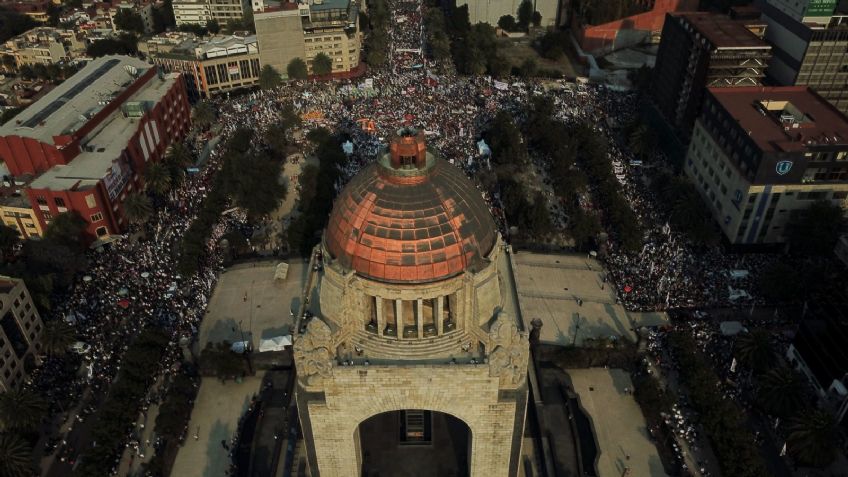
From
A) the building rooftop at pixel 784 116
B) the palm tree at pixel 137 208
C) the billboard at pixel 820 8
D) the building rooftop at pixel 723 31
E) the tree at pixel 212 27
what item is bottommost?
the palm tree at pixel 137 208

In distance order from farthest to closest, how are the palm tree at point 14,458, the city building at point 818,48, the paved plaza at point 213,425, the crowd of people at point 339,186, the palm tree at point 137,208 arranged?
the city building at point 818,48, the palm tree at point 137,208, the crowd of people at point 339,186, the paved plaza at point 213,425, the palm tree at point 14,458

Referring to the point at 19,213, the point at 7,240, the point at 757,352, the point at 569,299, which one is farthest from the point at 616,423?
the point at 19,213

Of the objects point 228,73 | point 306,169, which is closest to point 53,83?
point 228,73

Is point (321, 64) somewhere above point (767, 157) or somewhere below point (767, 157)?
below

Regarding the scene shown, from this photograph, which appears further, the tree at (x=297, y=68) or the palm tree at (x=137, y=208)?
the tree at (x=297, y=68)

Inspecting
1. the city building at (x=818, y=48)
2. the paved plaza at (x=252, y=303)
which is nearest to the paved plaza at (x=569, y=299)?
the paved plaza at (x=252, y=303)

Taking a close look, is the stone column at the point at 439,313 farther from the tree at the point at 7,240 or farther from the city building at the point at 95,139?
the tree at the point at 7,240

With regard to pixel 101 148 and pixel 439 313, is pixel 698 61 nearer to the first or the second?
pixel 439 313
